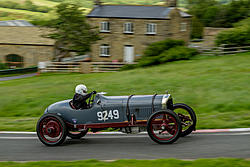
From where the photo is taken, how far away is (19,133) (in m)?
10.9

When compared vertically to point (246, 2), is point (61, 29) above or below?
below

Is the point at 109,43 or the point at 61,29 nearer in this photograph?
the point at 61,29

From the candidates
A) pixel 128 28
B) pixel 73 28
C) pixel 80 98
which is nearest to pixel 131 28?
pixel 128 28

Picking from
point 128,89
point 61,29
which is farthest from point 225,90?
point 61,29

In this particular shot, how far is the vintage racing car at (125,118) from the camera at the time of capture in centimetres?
844

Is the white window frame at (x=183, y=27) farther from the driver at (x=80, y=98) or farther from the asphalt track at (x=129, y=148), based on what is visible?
the driver at (x=80, y=98)

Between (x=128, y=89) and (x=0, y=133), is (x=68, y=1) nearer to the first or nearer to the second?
(x=128, y=89)

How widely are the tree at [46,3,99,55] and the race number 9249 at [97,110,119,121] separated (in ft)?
99.6

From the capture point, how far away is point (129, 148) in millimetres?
8414

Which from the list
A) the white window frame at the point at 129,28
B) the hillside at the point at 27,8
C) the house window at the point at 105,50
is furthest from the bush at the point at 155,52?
the hillside at the point at 27,8

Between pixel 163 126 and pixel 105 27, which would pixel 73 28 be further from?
pixel 163 126

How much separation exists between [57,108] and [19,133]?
2.18 metres

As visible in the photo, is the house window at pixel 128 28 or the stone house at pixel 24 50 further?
the stone house at pixel 24 50

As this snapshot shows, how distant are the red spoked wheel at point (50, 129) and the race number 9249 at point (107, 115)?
1.01 metres
